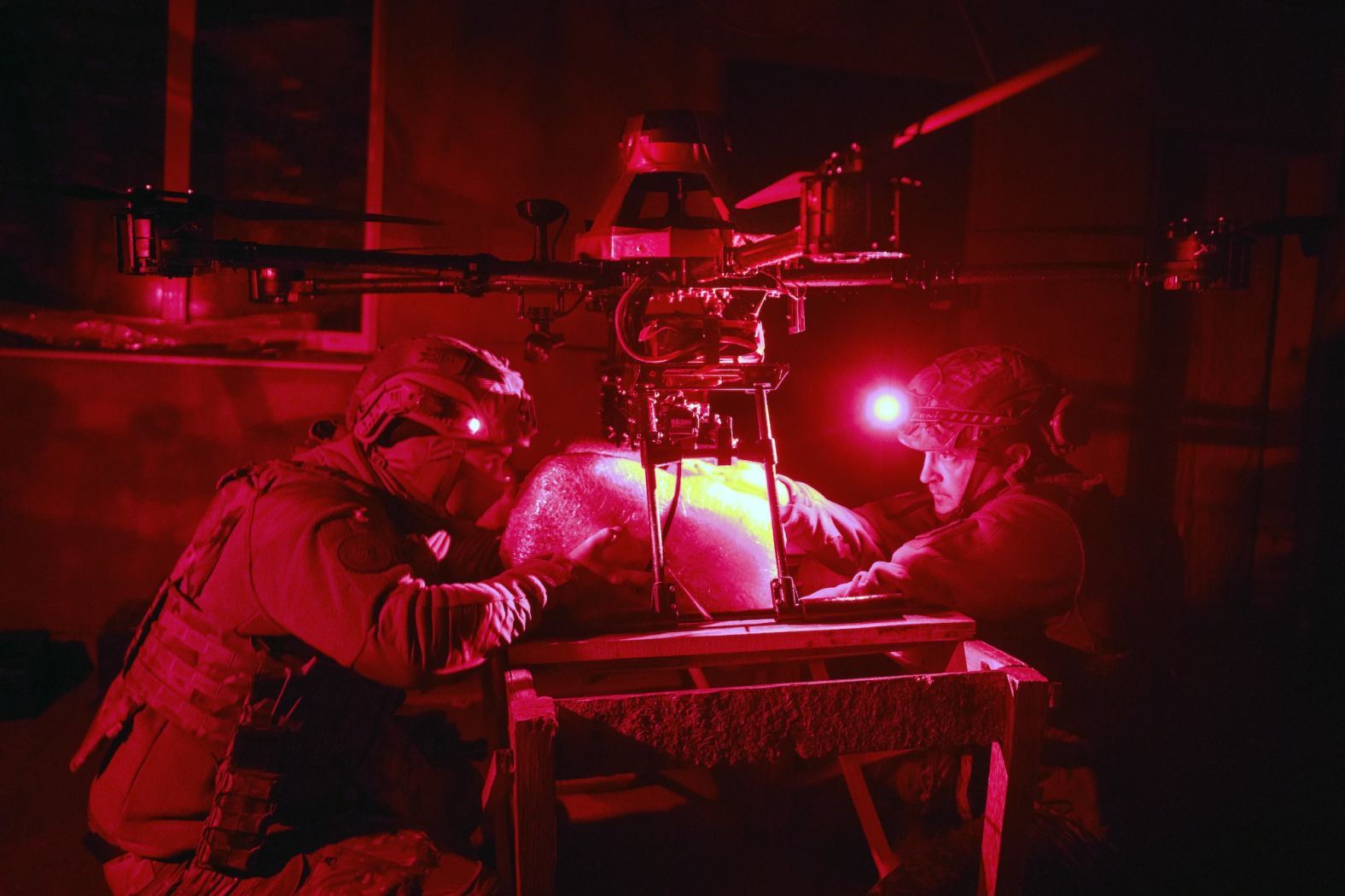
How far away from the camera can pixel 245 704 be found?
2688 millimetres

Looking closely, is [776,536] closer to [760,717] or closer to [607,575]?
[607,575]

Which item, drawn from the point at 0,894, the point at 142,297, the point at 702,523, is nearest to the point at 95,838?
the point at 0,894

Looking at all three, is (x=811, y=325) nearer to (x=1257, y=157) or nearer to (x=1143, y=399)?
(x=1143, y=399)

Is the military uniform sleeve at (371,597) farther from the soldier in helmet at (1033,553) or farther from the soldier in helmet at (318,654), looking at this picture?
the soldier in helmet at (1033,553)

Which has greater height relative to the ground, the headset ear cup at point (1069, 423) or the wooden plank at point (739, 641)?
the headset ear cup at point (1069, 423)

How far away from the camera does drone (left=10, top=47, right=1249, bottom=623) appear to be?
2.38 metres

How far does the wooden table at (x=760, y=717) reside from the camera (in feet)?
6.82

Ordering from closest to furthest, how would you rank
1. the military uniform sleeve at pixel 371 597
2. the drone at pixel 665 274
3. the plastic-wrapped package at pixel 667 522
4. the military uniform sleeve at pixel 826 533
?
1. the drone at pixel 665 274
2. the military uniform sleeve at pixel 371 597
3. the plastic-wrapped package at pixel 667 522
4. the military uniform sleeve at pixel 826 533

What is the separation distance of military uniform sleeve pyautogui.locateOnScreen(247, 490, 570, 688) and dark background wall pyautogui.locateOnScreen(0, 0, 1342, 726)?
2596mm

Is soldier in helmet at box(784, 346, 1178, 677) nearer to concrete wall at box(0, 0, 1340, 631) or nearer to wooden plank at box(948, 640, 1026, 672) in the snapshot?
wooden plank at box(948, 640, 1026, 672)

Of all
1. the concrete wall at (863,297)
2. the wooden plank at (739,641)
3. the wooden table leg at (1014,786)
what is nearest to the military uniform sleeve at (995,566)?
the wooden plank at (739,641)

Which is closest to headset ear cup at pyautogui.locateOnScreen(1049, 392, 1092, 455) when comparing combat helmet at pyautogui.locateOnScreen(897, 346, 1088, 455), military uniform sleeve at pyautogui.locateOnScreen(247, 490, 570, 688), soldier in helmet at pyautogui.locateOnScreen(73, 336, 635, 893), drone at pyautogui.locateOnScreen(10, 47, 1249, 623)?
combat helmet at pyautogui.locateOnScreen(897, 346, 1088, 455)

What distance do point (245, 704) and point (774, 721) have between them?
1720 millimetres

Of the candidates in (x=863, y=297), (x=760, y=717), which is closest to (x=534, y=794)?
(x=760, y=717)
